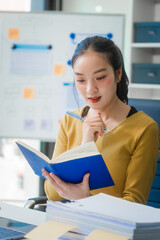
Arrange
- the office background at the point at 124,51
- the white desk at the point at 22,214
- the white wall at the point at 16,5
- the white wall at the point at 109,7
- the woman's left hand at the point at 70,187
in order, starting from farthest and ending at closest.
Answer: the white wall at the point at 16,5
the white wall at the point at 109,7
the office background at the point at 124,51
the woman's left hand at the point at 70,187
the white desk at the point at 22,214

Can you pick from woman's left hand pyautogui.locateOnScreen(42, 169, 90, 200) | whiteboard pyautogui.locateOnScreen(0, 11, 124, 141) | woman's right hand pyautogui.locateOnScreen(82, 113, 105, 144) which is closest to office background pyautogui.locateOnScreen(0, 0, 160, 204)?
whiteboard pyautogui.locateOnScreen(0, 11, 124, 141)

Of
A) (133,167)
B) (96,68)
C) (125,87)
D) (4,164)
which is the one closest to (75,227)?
(133,167)

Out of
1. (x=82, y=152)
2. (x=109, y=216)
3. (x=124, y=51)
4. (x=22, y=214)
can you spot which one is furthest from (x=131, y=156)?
(x=124, y=51)

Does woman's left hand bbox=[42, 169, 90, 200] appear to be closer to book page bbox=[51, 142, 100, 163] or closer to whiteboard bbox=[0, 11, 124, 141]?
book page bbox=[51, 142, 100, 163]

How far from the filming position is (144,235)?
0.86m

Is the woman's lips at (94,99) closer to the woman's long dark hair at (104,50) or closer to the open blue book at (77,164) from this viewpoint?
the woman's long dark hair at (104,50)

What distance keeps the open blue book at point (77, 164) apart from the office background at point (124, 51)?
149 centimetres

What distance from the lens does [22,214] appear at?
3.90 ft

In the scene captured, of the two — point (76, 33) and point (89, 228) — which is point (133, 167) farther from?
point (76, 33)

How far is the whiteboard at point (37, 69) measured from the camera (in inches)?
116

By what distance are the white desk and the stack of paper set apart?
159mm

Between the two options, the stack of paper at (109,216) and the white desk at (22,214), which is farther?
the white desk at (22,214)

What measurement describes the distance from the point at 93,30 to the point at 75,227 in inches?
84.8

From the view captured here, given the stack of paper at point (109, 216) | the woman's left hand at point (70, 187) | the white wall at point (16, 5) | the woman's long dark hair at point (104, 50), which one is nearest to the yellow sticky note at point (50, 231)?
the stack of paper at point (109, 216)
